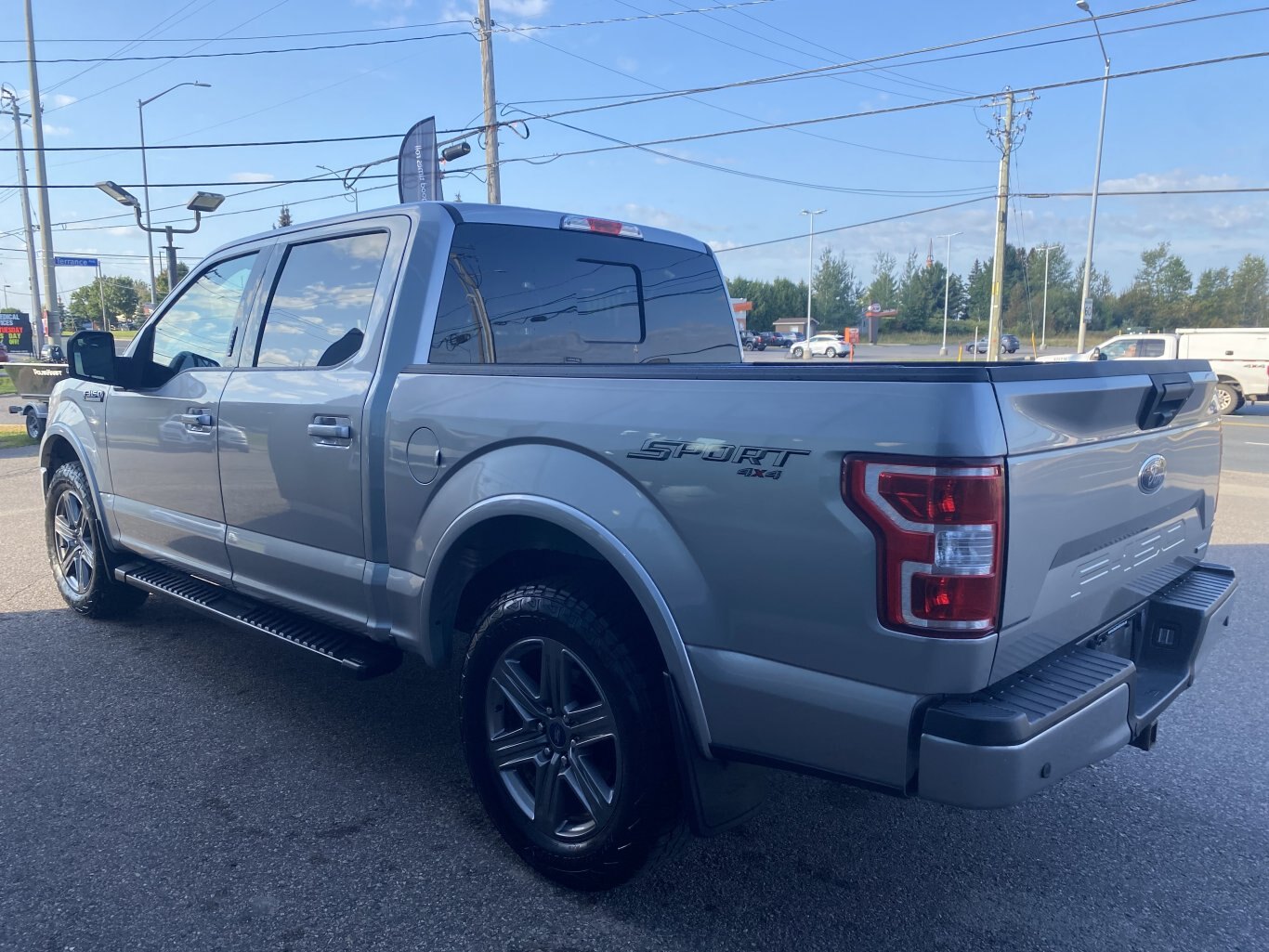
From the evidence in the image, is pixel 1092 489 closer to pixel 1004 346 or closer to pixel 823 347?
pixel 1004 346

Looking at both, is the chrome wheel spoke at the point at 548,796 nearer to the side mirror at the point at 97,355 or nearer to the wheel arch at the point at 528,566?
the wheel arch at the point at 528,566

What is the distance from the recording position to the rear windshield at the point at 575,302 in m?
3.41

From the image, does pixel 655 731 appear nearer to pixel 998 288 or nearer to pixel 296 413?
pixel 296 413

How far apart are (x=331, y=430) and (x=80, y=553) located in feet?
9.81

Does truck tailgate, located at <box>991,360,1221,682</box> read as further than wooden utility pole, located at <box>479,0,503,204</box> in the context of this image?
No

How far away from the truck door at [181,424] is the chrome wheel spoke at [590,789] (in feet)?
6.94

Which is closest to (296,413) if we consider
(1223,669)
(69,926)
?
(69,926)

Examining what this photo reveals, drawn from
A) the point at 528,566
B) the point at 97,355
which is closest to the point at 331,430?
the point at 528,566

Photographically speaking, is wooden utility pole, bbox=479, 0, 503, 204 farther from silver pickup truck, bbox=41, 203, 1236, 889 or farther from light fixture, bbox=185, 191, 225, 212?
silver pickup truck, bbox=41, 203, 1236, 889

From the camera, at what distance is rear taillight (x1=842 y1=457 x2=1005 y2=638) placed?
6.39 feet

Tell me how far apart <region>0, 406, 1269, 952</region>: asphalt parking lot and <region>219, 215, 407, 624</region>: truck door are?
663mm

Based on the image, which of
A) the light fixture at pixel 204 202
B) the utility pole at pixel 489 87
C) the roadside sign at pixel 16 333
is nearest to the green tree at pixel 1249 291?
the utility pole at pixel 489 87

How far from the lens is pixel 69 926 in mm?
2578

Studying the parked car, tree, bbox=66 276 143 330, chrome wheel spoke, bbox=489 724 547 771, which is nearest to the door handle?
chrome wheel spoke, bbox=489 724 547 771
